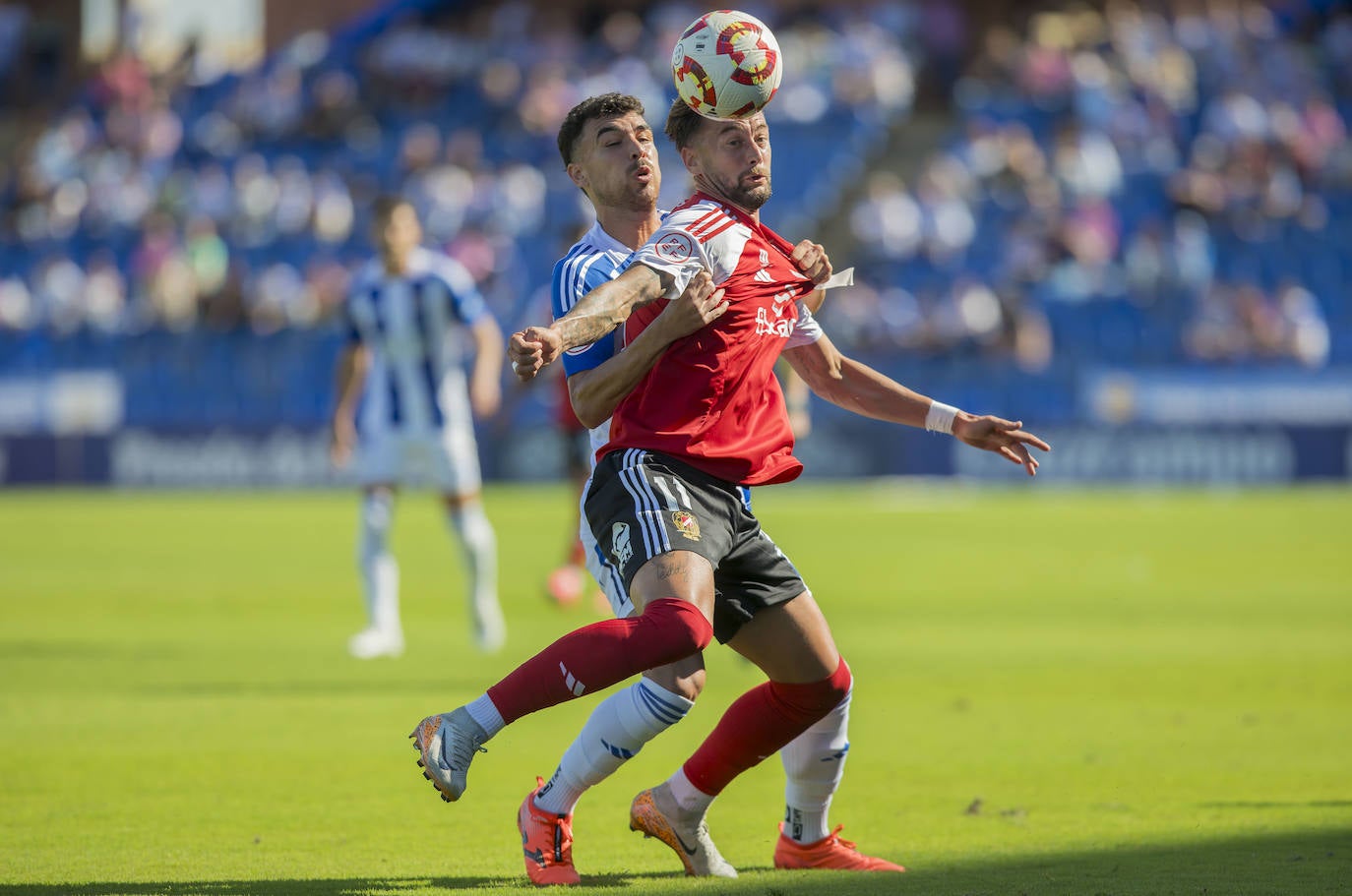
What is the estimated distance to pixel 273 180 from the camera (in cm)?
3108

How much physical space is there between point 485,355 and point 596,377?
6.33 meters

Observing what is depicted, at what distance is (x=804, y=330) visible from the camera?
5.79 metres

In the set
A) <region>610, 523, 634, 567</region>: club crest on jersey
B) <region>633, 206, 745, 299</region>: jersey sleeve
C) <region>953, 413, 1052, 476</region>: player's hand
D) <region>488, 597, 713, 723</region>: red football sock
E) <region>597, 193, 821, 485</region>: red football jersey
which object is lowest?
<region>488, 597, 713, 723</region>: red football sock

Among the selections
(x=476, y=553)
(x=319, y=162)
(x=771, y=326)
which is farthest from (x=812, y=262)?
(x=319, y=162)

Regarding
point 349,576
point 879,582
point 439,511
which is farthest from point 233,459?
point 879,582

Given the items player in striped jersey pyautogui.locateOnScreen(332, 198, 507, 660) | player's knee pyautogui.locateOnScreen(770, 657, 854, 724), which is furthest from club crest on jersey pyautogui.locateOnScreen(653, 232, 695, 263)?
player in striped jersey pyautogui.locateOnScreen(332, 198, 507, 660)

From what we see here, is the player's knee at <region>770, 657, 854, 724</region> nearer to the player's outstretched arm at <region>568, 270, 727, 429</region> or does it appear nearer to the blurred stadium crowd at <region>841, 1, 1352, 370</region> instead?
the player's outstretched arm at <region>568, 270, 727, 429</region>

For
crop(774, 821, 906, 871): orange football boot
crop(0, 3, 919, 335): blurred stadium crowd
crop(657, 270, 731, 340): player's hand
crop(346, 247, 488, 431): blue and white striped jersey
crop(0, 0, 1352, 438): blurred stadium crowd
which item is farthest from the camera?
crop(0, 3, 919, 335): blurred stadium crowd

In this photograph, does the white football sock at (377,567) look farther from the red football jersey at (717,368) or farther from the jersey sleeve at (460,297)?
the red football jersey at (717,368)

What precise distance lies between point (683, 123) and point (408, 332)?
607 cm

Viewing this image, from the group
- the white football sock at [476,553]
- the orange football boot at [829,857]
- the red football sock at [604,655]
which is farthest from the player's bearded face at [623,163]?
the white football sock at [476,553]

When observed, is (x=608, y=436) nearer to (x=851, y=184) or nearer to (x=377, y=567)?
(x=377, y=567)

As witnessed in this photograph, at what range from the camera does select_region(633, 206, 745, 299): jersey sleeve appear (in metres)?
5.13

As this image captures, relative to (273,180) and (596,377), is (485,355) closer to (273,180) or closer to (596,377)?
(596,377)
